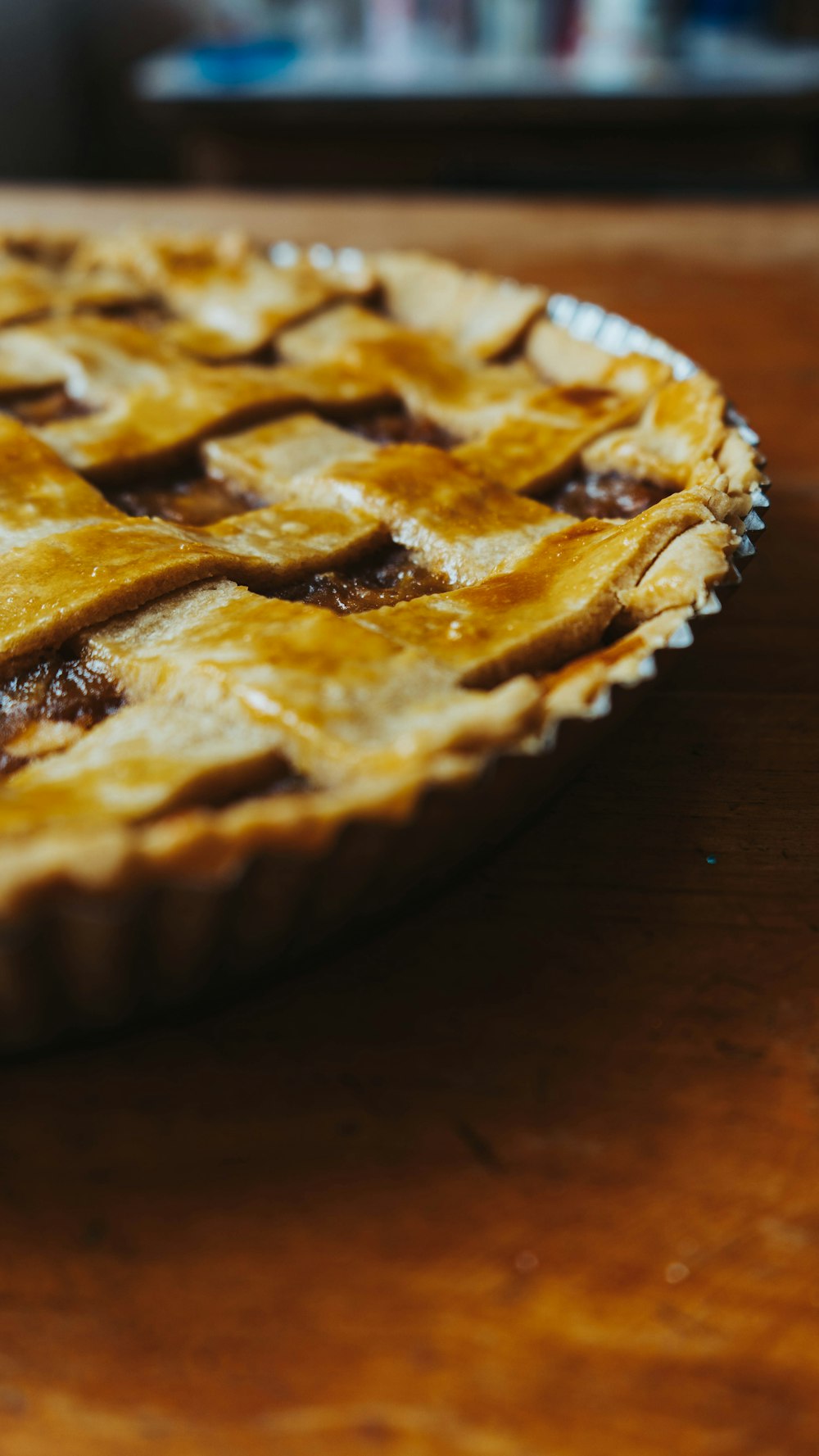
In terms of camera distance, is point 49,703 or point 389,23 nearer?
point 49,703

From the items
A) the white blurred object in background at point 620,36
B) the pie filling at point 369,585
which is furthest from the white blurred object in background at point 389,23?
the pie filling at point 369,585

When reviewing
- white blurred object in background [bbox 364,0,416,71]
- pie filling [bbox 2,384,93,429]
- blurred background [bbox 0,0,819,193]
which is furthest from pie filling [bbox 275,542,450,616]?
white blurred object in background [bbox 364,0,416,71]

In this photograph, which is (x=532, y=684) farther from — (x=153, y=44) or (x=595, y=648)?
(x=153, y=44)

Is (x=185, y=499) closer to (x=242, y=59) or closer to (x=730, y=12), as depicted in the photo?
(x=242, y=59)

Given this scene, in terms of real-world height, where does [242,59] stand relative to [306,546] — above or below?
above

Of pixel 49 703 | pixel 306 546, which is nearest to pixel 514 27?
pixel 306 546

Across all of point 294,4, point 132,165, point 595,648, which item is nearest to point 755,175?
point 294,4
